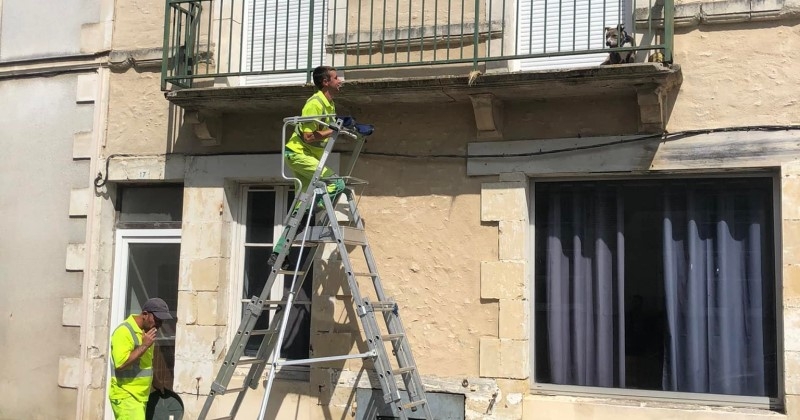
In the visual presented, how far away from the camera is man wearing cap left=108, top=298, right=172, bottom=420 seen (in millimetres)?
5426

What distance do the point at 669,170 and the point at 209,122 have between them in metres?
3.54

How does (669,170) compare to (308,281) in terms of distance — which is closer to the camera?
(669,170)

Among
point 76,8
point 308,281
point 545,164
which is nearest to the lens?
point 545,164

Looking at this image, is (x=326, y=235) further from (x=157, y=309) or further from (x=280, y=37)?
(x=280, y=37)

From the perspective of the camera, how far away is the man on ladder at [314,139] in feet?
20.1

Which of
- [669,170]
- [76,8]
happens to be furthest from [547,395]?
[76,8]

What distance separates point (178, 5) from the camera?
7164 mm

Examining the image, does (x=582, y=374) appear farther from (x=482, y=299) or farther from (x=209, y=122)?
(x=209, y=122)

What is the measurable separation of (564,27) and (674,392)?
2.75 meters

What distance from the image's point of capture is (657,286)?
6277 mm

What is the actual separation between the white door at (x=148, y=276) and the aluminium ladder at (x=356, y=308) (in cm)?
125

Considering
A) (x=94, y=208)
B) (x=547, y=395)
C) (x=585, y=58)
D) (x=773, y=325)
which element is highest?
(x=585, y=58)

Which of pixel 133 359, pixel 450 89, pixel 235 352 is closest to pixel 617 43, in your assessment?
pixel 450 89

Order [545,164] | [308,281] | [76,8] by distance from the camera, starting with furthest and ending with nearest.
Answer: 1. [76,8]
2. [308,281]
3. [545,164]
